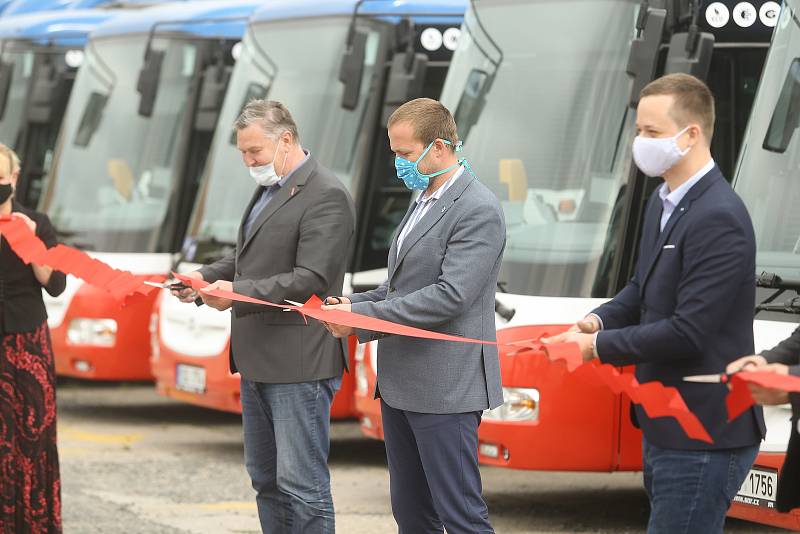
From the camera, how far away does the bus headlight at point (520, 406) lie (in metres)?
7.89

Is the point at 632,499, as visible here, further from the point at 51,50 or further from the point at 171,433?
the point at 51,50

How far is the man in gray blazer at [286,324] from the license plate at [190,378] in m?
4.69

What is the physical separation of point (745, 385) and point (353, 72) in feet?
22.2

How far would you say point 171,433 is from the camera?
12.3m

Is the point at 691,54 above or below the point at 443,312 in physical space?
above

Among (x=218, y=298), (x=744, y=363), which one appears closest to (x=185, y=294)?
(x=218, y=298)

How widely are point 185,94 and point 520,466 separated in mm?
6222

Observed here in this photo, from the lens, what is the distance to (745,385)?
13.7ft

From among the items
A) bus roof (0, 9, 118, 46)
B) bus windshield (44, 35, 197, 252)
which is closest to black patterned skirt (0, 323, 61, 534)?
bus windshield (44, 35, 197, 252)

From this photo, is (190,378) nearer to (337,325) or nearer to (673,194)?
(337,325)

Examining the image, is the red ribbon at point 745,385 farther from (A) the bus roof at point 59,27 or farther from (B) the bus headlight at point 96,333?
(A) the bus roof at point 59,27

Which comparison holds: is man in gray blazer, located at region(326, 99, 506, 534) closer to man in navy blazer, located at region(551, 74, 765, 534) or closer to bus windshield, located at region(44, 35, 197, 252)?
man in navy blazer, located at region(551, 74, 765, 534)

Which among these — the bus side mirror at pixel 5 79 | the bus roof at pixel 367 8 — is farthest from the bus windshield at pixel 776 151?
the bus side mirror at pixel 5 79

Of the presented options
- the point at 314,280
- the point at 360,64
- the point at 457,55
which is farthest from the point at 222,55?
the point at 314,280
